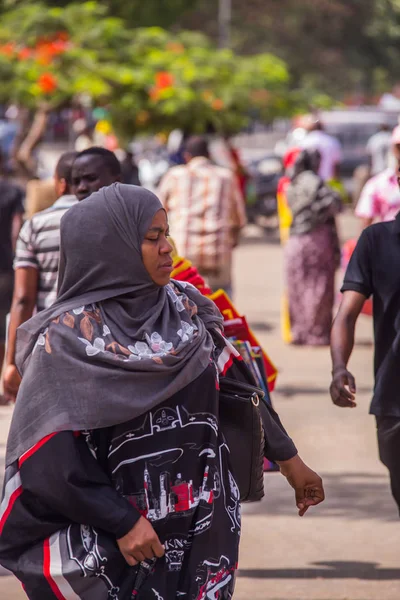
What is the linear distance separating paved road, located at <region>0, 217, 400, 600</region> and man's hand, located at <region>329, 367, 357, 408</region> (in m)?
0.95

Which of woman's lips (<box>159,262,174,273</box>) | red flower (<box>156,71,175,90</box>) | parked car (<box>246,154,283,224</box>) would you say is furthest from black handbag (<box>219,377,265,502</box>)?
parked car (<box>246,154,283,224</box>)

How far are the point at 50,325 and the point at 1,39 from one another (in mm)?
15446

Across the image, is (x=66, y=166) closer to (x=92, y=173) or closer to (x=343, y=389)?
(x=92, y=173)

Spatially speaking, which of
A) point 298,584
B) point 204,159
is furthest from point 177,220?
point 298,584

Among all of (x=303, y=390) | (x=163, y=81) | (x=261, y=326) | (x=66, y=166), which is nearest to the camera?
(x=66, y=166)

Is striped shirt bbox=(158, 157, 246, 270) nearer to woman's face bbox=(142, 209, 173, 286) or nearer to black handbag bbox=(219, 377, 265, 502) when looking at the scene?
black handbag bbox=(219, 377, 265, 502)

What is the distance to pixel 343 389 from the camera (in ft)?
14.7

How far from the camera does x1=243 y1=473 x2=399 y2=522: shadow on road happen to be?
618cm

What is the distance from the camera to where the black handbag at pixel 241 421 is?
3285 millimetres

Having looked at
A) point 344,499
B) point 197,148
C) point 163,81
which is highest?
point 197,148

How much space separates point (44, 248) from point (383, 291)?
1536 millimetres

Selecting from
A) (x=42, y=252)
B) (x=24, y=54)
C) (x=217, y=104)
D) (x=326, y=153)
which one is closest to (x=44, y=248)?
(x=42, y=252)

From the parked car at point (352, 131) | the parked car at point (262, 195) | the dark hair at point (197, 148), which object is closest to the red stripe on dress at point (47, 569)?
the dark hair at point (197, 148)

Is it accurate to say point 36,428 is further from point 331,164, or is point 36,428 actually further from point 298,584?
point 331,164
